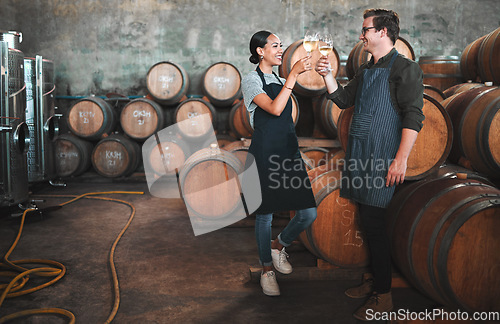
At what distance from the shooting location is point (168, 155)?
6.69 meters

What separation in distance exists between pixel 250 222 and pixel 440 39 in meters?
5.98

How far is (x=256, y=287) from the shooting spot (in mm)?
2674

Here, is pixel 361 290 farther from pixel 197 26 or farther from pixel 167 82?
pixel 197 26

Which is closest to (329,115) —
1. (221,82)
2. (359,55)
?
(359,55)

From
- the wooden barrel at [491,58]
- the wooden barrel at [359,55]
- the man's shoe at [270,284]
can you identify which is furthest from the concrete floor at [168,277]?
the wooden barrel at [491,58]

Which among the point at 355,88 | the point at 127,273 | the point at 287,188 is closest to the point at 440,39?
the point at 355,88

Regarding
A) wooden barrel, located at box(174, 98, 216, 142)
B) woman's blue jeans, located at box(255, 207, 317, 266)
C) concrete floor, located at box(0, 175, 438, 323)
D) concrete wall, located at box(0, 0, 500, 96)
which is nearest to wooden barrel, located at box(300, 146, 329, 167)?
concrete floor, located at box(0, 175, 438, 323)

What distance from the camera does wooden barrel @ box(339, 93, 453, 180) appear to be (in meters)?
2.38

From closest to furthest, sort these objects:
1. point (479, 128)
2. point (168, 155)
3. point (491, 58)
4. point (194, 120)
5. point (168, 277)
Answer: point (479, 128), point (168, 277), point (491, 58), point (168, 155), point (194, 120)

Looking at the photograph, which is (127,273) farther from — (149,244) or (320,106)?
(320,106)

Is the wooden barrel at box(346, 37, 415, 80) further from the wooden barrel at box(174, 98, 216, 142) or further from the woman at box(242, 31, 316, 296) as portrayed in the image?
the wooden barrel at box(174, 98, 216, 142)

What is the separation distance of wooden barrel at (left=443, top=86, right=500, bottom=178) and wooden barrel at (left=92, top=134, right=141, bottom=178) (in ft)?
17.6

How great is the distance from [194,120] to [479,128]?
16.3ft

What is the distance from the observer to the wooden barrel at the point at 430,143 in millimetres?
2381
